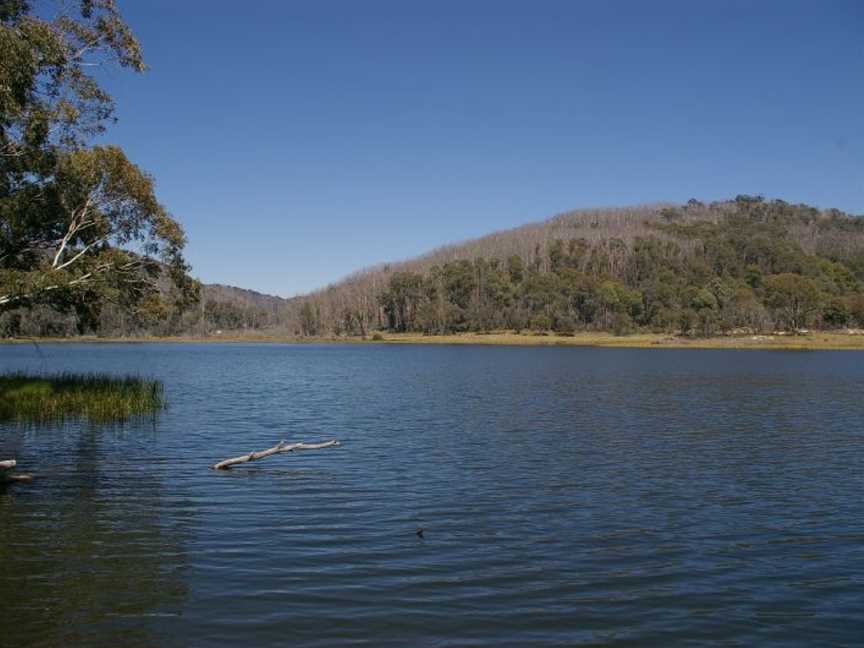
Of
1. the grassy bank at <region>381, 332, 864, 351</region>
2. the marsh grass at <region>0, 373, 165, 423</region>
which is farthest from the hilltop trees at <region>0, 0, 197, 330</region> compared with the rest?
the grassy bank at <region>381, 332, 864, 351</region>

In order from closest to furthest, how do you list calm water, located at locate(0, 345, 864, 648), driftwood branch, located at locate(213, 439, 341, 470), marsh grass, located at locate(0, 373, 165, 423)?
calm water, located at locate(0, 345, 864, 648) → driftwood branch, located at locate(213, 439, 341, 470) → marsh grass, located at locate(0, 373, 165, 423)

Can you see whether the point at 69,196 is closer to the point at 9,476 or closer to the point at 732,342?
the point at 9,476

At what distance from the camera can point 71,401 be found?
34.9m

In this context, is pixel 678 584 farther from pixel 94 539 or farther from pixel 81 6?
Answer: pixel 81 6

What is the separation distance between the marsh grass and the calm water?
235cm


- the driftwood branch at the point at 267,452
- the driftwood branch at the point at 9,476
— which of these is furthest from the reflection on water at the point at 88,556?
the driftwood branch at the point at 267,452

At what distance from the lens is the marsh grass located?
110 feet

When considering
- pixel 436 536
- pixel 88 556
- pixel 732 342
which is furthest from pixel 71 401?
pixel 732 342

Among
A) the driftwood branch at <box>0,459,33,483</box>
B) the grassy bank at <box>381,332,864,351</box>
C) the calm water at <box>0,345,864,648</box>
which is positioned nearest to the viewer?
the calm water at <box>0,345,864,648</box>

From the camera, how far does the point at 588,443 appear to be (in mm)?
29047

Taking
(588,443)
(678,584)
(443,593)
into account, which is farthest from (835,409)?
(443,593)

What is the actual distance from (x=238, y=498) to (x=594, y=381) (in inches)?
1959

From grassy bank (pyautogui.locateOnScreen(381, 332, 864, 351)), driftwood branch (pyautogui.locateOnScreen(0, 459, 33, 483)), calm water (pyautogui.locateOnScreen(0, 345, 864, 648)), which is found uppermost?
grassy bank (pyautogui.locateOnScreen(381, 332, 864, 351))

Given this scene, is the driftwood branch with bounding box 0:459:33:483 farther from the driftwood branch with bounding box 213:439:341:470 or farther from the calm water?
the driftwood branch with bounding box 213:439:341:470
